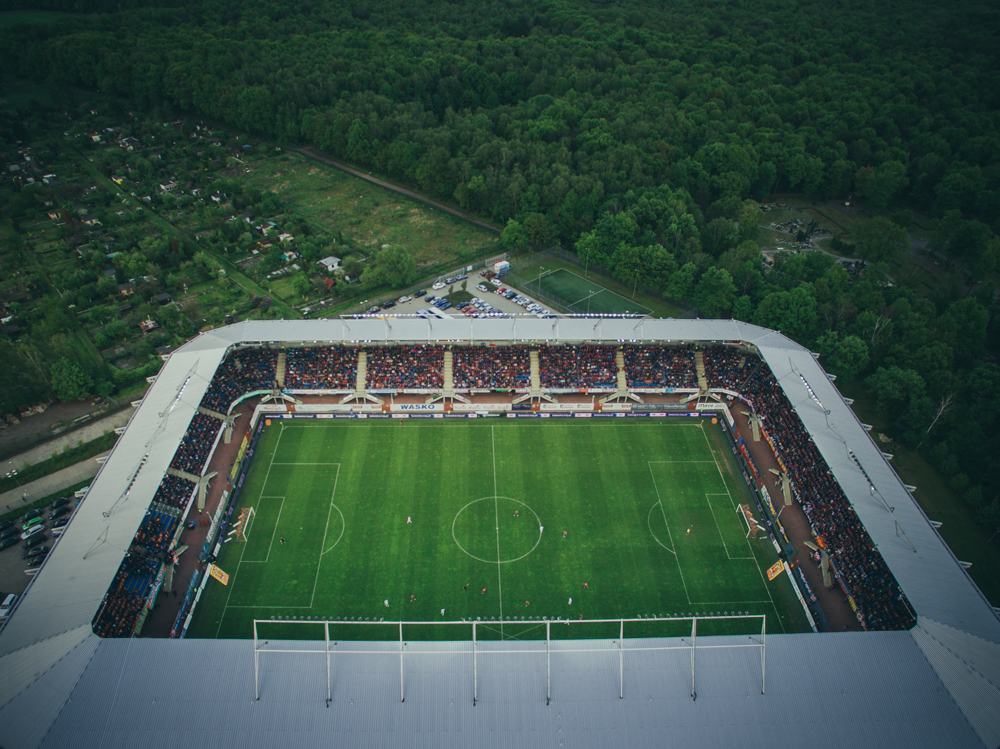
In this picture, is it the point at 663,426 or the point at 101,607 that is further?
the point at 663,426

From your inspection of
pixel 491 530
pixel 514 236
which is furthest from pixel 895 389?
pixel 514 236

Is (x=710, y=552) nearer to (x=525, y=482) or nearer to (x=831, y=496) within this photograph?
(x=831, y=496)

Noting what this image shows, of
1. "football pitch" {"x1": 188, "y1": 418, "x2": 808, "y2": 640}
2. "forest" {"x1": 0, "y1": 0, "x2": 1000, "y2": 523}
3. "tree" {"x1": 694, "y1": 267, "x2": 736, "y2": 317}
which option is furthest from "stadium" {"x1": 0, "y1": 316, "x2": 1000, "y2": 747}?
"forest" {"x1": 0, "y1": 0, "x2": 1000, "y2": 523}

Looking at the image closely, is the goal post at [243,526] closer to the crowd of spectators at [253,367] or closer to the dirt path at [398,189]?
the crowd of spectators at [253,367]

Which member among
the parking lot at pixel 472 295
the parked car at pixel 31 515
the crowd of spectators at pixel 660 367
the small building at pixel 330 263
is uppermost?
the crowd of spectators at pixel 660 367

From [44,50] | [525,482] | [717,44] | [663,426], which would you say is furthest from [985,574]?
[44,50]

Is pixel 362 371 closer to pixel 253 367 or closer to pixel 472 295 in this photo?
pixel 253 367

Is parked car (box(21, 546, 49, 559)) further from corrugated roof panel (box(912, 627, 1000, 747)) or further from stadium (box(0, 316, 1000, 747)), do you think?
corrugated roof panel (box(912, 627, 1000, 747))

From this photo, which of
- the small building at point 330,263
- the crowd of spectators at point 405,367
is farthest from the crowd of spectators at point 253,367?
the small building at point 330,263
